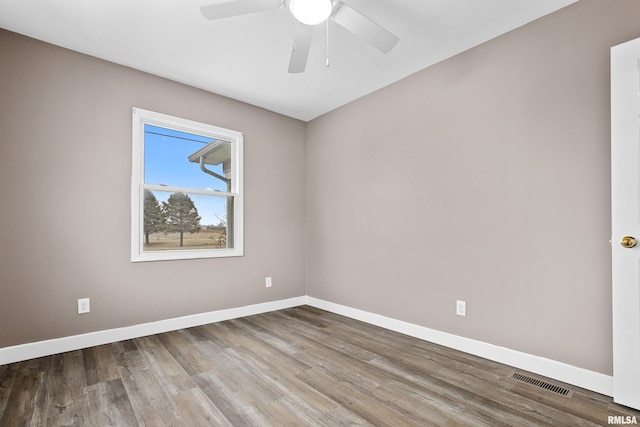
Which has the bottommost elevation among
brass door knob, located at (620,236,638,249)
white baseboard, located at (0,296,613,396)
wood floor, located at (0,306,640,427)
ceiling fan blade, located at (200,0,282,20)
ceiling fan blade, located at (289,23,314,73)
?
wood floor, located at (0,306,640,427)

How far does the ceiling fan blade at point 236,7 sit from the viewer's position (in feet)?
5.81

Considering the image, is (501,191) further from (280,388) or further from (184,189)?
(184,189)

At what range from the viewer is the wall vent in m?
2.01

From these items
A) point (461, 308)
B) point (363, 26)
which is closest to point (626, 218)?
point (461, 308)

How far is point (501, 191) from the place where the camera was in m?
2.51

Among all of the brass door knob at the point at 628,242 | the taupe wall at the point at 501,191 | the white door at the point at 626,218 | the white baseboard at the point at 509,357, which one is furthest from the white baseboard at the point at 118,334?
the brass door knob at the point at 628,242

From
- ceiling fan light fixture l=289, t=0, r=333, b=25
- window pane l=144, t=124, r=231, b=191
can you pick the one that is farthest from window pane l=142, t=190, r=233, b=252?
ceiling fan light fixture l=289, t=0, r=333, b=25

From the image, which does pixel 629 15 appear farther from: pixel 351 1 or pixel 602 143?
pixel 351 1

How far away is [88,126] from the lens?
2.84 m

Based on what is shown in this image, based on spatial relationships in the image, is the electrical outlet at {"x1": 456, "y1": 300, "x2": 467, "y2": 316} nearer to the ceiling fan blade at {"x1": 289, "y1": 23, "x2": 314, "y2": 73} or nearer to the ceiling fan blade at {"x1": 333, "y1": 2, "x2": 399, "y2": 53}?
the ceiling fan blade at {"x1": 333, "y1": 2, "x2": 399, "y2": 53}

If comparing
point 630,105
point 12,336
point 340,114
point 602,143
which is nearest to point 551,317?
point 602,143

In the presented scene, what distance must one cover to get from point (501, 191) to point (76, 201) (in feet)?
11.5

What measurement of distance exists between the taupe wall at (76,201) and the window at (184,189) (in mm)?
95

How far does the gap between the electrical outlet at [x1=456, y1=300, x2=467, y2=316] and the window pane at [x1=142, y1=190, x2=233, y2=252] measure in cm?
252
